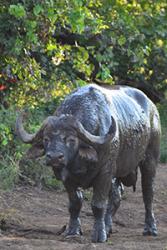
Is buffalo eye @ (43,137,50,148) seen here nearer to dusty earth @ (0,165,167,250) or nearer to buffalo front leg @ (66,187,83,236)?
buffalo front leg @ (66,187,83,236)

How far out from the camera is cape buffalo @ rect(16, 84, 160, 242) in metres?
7.21

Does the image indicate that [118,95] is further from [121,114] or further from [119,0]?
[119,0]

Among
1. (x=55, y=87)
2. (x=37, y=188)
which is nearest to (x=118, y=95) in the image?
(x=37, y=188)

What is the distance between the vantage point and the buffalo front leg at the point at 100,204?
7641 mm

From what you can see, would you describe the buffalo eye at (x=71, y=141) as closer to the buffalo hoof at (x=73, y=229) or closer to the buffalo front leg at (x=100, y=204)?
the buffalo front leg at (x=100, y=204)

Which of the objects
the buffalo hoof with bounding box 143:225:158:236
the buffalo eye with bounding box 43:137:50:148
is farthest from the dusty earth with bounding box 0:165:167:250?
the buffalo eye with bounding box 43:137:50:148

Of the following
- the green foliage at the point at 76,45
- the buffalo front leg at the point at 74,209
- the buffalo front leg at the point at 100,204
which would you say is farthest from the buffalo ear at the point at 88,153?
the green foliage at the point at 76,45

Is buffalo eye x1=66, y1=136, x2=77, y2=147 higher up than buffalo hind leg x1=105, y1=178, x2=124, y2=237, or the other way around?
buffalo eye x1=66, y1=136, x2=77, y2=147

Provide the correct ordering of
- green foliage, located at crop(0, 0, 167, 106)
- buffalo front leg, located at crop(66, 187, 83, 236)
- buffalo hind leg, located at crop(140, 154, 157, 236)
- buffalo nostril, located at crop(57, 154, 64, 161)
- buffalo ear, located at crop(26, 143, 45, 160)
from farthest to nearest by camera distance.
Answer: green foliage, located at crop(0, 0, 167, 106), buffalo hind leg, located at crop(140, 154, 157, 236), buffalo front leg, located at crop(66, 187, 83, 236), buffalo ear, located at crop(26, 143, 45, 160), buffalo nostril, located at crop(57, 154, 64, 161)

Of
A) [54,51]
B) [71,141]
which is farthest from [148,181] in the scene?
[54,51]

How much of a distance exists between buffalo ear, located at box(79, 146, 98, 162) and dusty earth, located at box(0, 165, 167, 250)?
2.57ft

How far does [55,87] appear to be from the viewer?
42.0ft

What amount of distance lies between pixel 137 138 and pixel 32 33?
5.40 feet

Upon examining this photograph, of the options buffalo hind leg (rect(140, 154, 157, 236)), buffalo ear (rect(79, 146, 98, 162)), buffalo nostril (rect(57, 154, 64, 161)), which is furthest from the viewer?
buffalo hind leg (rect(140, 154, 157, 236))
